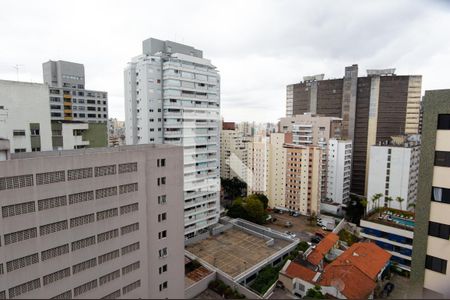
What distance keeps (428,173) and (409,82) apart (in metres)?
28.4

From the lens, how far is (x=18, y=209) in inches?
237

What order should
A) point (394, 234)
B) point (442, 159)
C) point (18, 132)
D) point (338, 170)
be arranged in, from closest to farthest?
point (442, 159), point (18, 132), point (394, 234), point (338, 170)

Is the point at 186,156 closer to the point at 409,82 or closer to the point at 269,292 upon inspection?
the point at 269,292

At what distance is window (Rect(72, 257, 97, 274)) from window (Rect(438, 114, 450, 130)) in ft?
28.5

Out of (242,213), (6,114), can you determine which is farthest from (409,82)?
(6,114)

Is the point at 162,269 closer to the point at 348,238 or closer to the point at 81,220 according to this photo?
the point at 81,220

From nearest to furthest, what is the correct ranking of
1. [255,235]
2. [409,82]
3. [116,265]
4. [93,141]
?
[116,265], [93,141], [255,235], [409,82]

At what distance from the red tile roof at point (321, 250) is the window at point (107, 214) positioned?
389 inches

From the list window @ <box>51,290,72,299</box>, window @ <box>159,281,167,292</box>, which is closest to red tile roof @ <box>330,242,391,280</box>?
window @ <box>159,281,167,292</box>

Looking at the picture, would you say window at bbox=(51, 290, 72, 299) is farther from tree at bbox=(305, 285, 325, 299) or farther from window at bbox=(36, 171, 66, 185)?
tree at bbox=(305, 285, 325, 299)

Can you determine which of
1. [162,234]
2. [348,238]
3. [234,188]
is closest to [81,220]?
[162,234]

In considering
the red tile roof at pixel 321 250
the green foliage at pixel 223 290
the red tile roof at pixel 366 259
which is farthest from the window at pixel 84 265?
the red tile roof at pixel 321 250

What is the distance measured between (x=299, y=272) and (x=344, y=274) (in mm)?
2367

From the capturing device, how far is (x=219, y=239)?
58.1 ft
